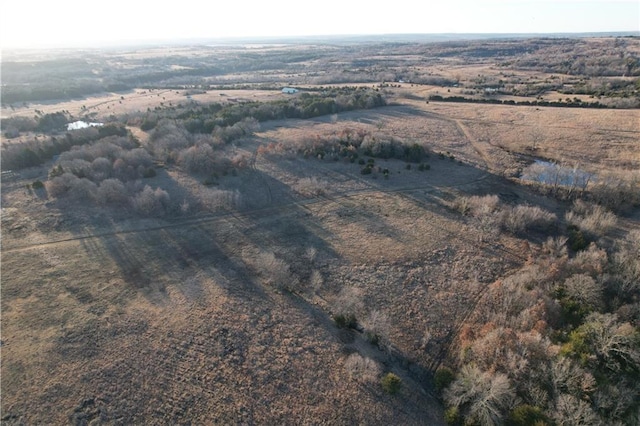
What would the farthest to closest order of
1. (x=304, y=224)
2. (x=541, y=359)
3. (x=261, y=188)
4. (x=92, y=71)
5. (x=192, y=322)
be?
(x=92, y=71)
(x=261, y=188)
(x=304, y=224)
(x=192, y=322)
(x=541, y=359)

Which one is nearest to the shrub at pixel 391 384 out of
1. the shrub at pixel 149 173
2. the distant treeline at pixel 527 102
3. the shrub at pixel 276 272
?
the shrub at pixel 276 272

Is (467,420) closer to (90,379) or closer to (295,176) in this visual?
(90,379)

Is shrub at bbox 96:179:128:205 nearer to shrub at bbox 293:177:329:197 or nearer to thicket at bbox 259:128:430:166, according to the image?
shrub at bbox 293:177:329:197

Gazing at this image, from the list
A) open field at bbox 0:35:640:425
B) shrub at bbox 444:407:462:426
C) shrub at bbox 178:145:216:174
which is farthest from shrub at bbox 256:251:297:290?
shrub at bbox 178:145:216:174

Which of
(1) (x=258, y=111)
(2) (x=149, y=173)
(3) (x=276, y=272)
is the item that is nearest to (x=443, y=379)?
(3) (x=276, y=272)

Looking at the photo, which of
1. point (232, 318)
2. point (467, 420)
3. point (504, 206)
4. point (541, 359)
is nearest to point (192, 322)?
point (232, 318)

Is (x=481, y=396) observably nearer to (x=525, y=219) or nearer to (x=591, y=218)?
(x=525, y=219)
